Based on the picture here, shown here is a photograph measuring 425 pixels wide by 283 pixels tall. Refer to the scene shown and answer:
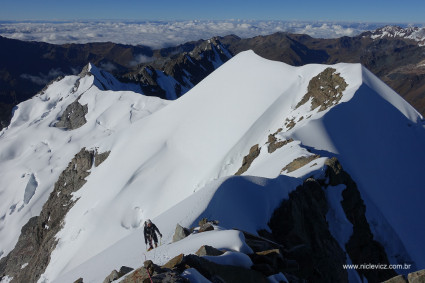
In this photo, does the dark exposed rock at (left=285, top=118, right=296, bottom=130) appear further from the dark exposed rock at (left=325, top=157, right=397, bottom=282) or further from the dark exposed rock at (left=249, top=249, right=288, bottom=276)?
the dark exposed rock at (left=249, top=249, right=288, bottom=276)

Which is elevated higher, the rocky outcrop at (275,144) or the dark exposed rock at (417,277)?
the dark exposed rock at (417,277)

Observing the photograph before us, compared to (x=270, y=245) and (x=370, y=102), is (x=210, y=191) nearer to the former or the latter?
(x=270, y=245)

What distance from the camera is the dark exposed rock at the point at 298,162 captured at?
21.0 m

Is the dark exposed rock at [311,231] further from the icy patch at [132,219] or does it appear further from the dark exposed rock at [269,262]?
the icy patch at [132,219]

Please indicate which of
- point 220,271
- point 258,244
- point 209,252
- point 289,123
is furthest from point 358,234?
point 289,123

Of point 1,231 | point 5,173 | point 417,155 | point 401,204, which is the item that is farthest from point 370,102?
point 5,173

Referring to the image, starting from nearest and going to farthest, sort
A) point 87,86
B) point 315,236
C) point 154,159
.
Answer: point 315,236 → point 154,159 → point 87,86

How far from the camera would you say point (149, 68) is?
142 meters

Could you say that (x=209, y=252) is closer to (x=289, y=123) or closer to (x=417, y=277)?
(x=417, y=277)

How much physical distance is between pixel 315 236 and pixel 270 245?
5465 mm

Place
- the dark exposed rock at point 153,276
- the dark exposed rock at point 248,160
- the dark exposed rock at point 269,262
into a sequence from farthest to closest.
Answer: the dark exposed rock at point 248,160, the dark exposed rock at point 269,262, the dark exposed rock at point 153,276

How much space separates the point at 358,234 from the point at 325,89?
2612 centimetres

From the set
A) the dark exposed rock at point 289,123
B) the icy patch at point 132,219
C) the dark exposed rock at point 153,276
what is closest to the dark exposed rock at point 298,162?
the dark exposed rock at point 289,123

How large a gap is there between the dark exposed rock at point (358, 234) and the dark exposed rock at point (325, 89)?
721 inches
